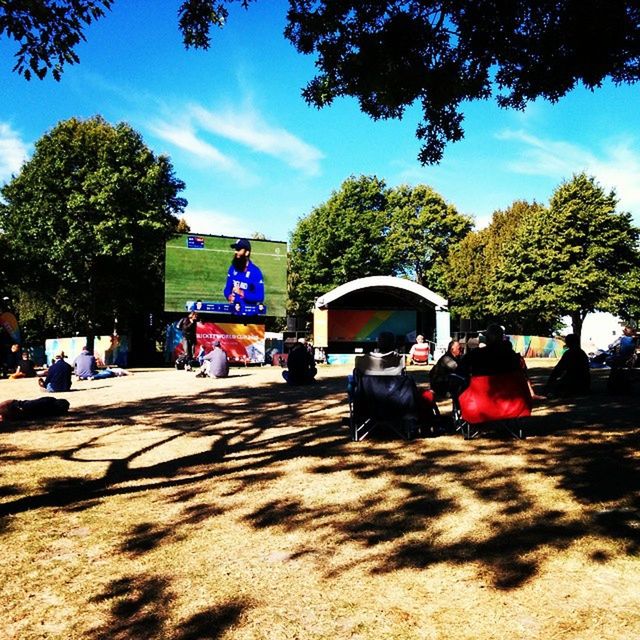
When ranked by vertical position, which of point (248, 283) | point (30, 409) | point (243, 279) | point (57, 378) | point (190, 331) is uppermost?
point (243, 279)

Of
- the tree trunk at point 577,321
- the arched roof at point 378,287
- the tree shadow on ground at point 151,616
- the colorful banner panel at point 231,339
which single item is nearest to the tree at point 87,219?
Answer: the colorful banner panel at point 231,339

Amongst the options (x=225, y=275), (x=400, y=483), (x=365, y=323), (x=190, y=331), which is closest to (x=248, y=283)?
(x=225, y=275)

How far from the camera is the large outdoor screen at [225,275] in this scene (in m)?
28.7

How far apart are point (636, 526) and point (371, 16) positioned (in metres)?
7.13

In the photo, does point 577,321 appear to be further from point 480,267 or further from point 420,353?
point 420,353

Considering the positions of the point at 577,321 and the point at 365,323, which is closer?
the point at 577,321

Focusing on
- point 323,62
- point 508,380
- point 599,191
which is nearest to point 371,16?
point 323,62

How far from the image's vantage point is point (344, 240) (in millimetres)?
47469

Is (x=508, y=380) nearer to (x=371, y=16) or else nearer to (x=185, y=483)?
(x=185, y=483)

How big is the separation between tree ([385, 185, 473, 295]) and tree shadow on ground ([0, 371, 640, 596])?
41.5 m

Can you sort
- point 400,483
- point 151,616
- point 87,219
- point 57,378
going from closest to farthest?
point 151,616 < point 400,483 < point 57,378 < point 87,219

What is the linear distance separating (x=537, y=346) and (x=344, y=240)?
60.2 ft

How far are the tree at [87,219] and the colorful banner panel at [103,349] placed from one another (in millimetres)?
1247

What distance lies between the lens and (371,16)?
7.66m
